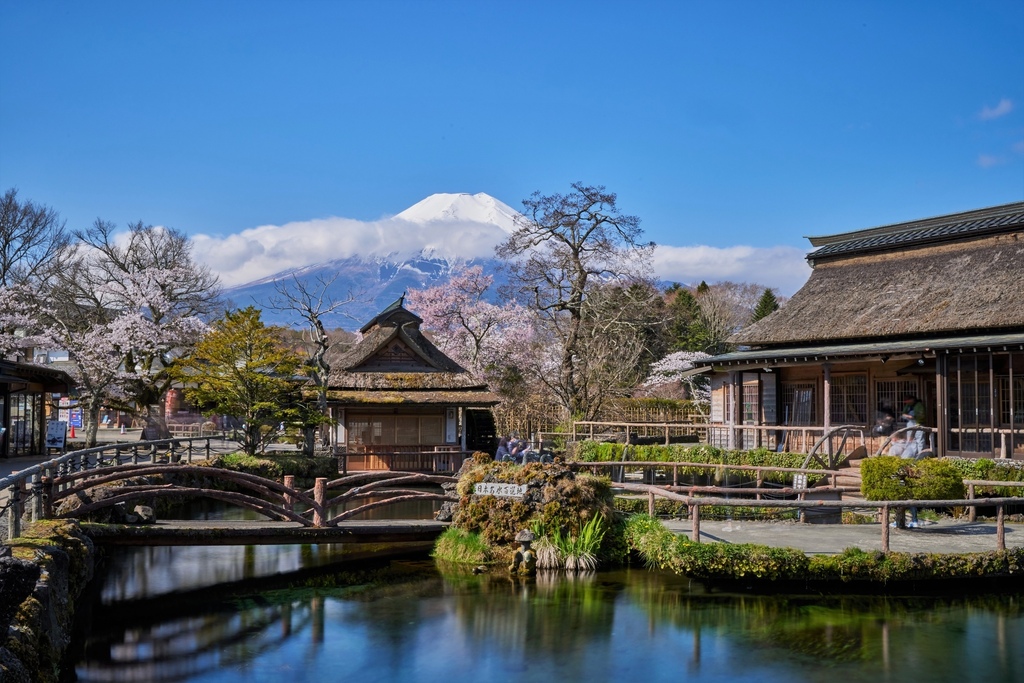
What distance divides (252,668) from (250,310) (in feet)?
61.4

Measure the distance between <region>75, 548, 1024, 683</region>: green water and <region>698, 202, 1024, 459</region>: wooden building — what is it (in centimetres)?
1023

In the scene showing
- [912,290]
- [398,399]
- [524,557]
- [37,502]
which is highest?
[912,290]

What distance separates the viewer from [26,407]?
1235 inches

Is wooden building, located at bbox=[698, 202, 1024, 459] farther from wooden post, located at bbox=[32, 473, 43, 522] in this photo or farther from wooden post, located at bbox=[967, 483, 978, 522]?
wooden post, located at bbox=[32, 473, 43, 522]

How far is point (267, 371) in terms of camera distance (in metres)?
32.0

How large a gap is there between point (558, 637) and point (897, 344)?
52.0ft

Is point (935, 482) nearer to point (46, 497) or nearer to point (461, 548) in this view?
point (461, 548)

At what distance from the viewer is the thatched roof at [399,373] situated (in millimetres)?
29953

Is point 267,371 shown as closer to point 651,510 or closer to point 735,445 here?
point 735,445

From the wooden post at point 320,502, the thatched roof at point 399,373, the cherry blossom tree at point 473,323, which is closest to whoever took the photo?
the wooden post at point 320,502

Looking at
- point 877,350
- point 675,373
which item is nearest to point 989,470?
point 877,350

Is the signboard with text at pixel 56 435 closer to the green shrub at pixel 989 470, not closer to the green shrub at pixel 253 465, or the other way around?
the green shrub at pixel 253 465

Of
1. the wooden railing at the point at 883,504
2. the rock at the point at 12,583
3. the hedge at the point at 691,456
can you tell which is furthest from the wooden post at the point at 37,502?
the hedge at the point at 691,456

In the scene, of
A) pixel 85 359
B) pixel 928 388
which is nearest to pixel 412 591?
pixel 928 388
